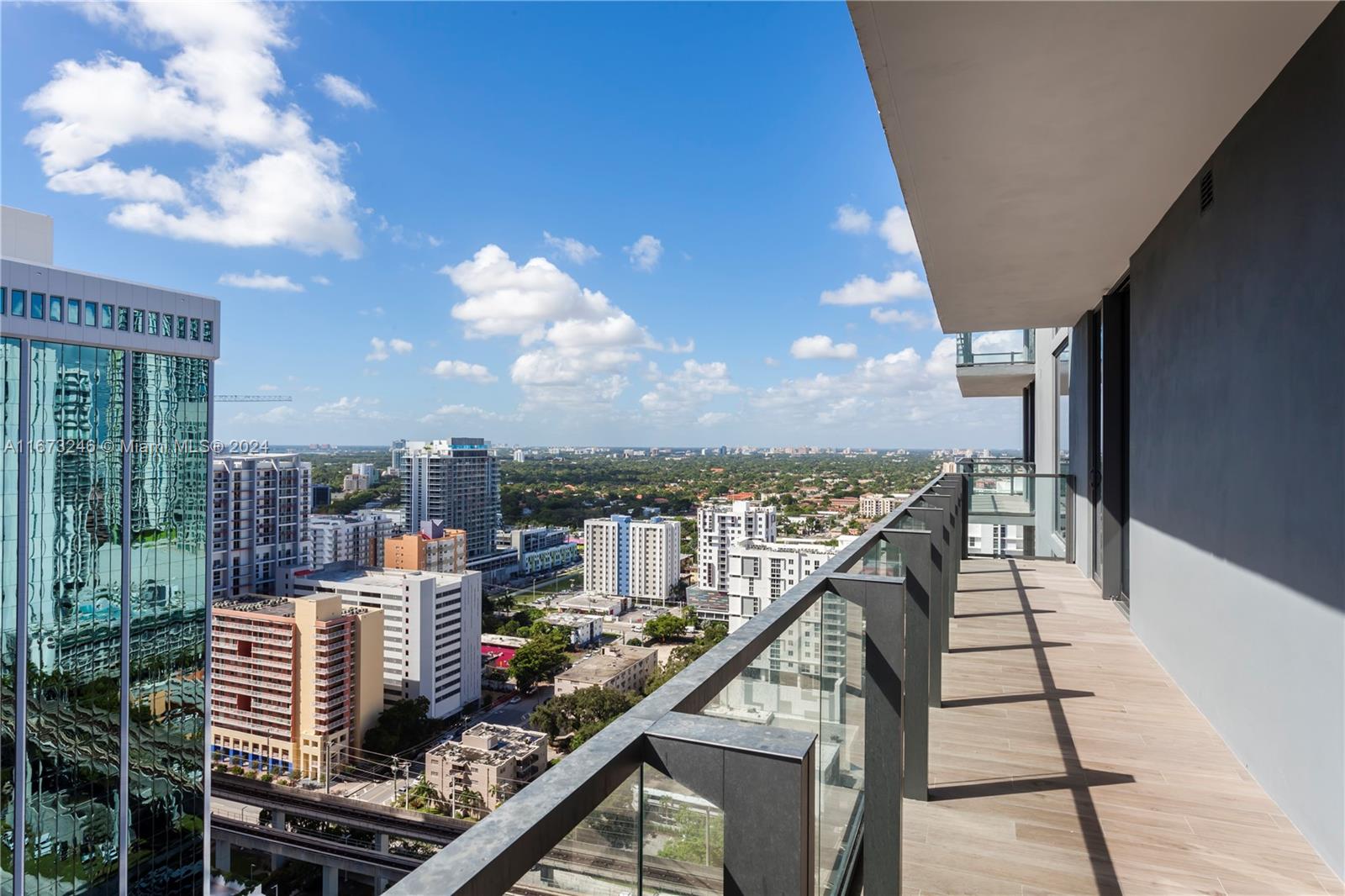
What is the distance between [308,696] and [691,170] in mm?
63068

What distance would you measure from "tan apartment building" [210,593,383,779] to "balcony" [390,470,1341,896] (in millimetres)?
33257

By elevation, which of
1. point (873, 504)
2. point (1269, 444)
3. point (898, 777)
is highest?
point (1269, 444)

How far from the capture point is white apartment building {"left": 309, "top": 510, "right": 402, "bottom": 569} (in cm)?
5844

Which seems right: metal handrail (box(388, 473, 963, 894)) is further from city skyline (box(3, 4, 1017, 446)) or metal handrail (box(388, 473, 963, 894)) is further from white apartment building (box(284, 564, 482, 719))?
white apartment building (box(284, 564, 482, 719))

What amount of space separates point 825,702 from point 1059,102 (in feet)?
9.38

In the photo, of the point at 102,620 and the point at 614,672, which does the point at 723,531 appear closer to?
the point at 614,672

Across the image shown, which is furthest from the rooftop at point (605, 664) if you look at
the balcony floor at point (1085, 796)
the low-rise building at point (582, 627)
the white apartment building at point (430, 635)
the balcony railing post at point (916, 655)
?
the balcony railing post at point (916, 655)

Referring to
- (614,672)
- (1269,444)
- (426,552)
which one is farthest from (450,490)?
(1269,444)

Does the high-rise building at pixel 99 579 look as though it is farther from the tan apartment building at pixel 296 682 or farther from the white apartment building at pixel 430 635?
the white apartment building at pixel 430 635

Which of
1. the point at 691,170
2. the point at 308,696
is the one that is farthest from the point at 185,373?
the point at 691,170

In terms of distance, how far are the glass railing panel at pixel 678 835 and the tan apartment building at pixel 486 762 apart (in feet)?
67.7

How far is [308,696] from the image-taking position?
31516mm

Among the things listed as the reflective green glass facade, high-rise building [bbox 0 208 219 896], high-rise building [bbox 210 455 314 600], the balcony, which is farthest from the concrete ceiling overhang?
high-rise building [bbox 210 455 314 600]

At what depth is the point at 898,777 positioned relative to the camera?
2.04m
